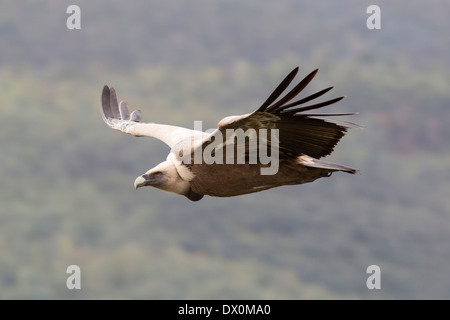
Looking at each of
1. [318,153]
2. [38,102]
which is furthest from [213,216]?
[318,153]

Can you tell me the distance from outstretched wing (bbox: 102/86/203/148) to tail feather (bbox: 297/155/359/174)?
1.35 meters

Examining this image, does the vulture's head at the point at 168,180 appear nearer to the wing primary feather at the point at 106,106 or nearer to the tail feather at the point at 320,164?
the tail feather at the point at 320,164

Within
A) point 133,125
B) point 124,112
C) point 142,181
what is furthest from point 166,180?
point 124,112

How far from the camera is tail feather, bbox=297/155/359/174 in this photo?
7707 mm

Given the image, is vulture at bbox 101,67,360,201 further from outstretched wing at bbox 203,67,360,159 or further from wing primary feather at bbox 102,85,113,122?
wing primary feather at bbox 102,85,113,122

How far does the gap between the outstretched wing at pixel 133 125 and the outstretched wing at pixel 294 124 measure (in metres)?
1.33

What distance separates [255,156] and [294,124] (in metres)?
0.46

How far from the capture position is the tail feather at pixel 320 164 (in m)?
7.71

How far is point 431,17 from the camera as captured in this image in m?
77.7

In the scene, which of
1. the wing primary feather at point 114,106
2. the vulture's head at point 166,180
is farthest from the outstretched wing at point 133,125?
the vulture's head at point 166,180

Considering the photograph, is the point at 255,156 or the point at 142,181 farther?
the point at 142,181

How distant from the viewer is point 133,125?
999 centimetres

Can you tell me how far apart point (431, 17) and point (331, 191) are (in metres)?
25.3

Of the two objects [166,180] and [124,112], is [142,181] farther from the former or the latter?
[124,112]
